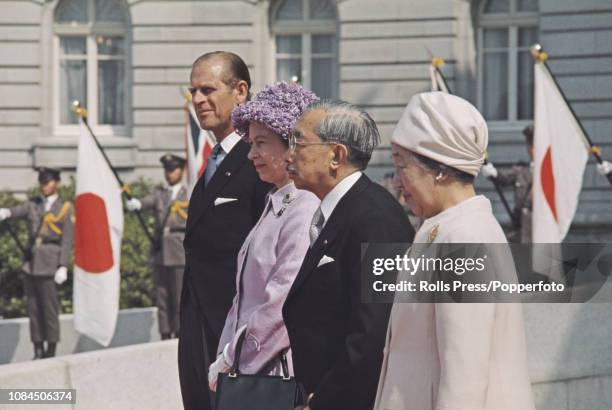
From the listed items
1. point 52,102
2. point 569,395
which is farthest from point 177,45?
point 569,395

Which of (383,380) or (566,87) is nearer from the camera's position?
(383,380)

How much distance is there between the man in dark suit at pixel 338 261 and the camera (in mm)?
4531

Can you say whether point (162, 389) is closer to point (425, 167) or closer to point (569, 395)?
point (569, 395)

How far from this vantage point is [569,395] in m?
8.60

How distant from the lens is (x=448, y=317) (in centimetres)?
393

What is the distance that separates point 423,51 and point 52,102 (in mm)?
5702

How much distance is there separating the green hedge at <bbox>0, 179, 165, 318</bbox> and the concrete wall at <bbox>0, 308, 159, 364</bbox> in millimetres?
2445

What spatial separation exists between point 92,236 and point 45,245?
1666 millimetres

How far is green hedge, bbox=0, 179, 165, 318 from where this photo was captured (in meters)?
17.1

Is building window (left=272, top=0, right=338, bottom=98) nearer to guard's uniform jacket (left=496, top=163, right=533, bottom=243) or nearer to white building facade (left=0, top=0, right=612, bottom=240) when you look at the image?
white building facade (left=0, top=0, right=612, bottom=240)

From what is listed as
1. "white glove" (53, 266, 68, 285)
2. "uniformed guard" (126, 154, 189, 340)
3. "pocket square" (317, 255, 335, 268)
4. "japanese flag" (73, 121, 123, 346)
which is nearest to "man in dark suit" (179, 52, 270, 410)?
"pocket square" (317, 255, 335, 268)

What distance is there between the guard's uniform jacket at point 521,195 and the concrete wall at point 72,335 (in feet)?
12.3

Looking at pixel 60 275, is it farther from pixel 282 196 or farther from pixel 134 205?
pixel 282 196

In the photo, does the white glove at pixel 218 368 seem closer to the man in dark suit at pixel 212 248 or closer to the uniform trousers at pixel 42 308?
the man in dark suit at pixel 212 248
